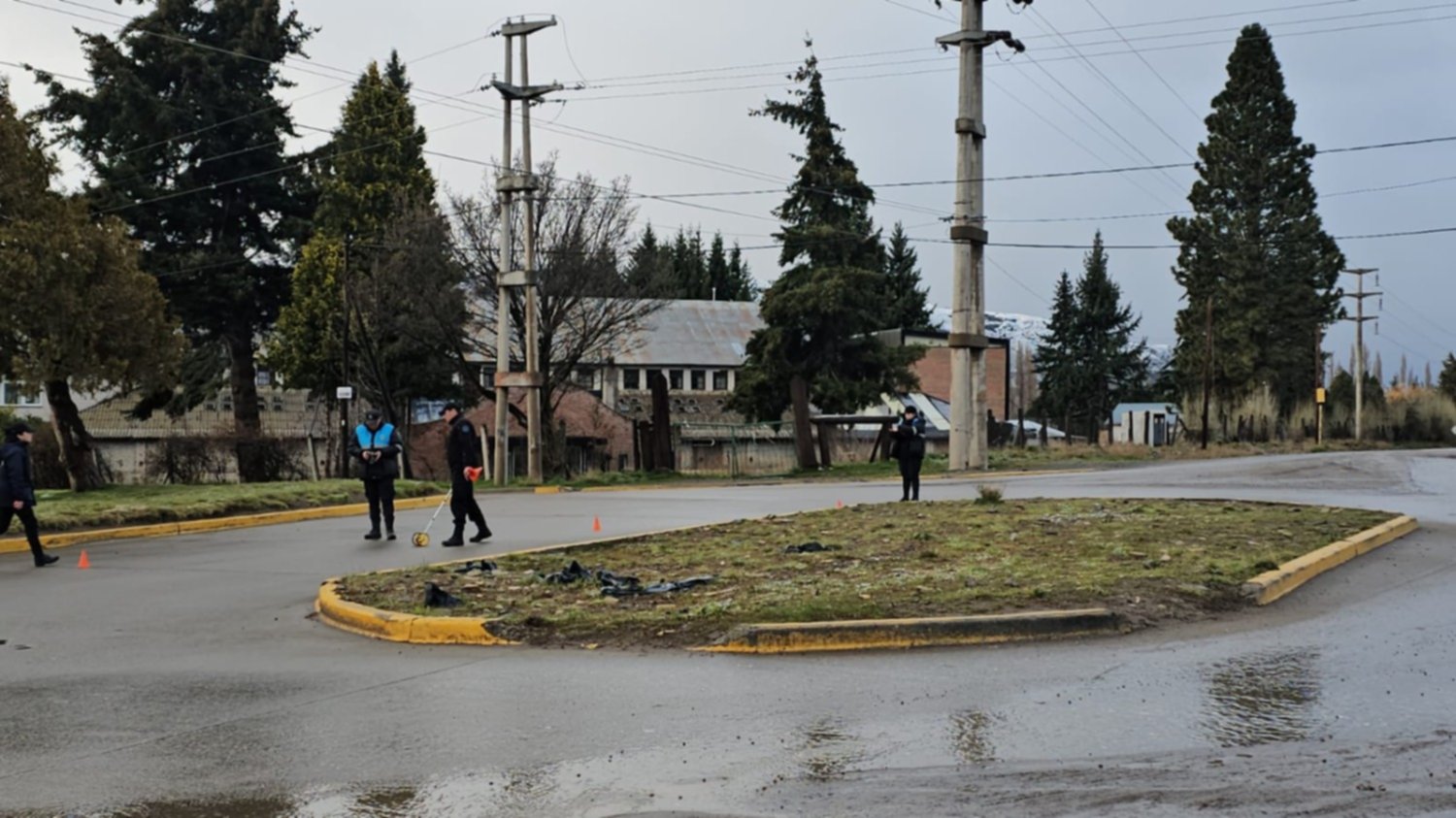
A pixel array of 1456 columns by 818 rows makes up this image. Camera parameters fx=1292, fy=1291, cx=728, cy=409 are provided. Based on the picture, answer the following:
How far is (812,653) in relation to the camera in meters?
8.66

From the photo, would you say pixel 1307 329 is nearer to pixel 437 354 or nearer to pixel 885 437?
pixel 885 437

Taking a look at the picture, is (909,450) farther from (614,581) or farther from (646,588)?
(646,588)

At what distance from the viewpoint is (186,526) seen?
19.5 meters

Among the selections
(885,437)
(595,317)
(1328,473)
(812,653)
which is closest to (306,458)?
(595,317)

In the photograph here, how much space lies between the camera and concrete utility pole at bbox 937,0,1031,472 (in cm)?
3497

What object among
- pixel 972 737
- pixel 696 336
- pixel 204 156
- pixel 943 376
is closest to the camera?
pixel 972 737

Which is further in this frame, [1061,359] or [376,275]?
[1061,359]

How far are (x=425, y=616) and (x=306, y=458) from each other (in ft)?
86.3

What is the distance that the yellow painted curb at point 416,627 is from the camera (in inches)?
372

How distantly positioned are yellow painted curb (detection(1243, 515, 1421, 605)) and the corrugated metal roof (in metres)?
54.0

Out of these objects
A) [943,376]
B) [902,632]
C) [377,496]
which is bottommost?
[902,632]

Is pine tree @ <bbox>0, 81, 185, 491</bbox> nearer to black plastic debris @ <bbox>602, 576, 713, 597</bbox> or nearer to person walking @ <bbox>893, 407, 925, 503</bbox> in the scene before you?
person walking @ <bbox>893, 407, 925, 503</bbox>

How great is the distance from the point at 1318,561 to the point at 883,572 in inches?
166

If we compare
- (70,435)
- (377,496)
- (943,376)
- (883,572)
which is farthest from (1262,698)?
(943,376)
